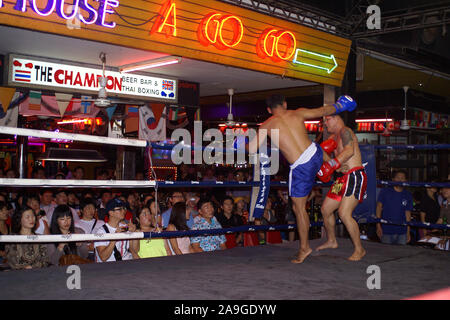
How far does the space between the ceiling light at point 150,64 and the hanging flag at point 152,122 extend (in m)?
1.53

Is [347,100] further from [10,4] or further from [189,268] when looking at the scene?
[10,4]

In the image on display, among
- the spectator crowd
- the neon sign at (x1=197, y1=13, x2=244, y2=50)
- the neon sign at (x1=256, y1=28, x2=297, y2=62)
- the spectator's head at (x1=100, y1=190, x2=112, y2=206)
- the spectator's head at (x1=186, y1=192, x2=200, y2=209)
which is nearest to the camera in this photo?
the spectator crowd

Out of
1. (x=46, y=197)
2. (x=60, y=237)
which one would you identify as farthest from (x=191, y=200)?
(x=60, y=237)

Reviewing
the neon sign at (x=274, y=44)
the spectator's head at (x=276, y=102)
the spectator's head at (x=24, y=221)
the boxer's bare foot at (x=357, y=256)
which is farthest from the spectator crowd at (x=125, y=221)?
the neon sign at (x=274, y=44)

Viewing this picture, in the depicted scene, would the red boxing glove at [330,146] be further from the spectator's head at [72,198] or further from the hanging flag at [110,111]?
the spectator's head at [72,198]

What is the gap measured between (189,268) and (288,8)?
4545 millimetres

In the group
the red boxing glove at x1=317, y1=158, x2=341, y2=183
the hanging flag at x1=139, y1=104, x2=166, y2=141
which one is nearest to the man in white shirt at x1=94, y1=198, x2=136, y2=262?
the red boxing glove at x1=317, y1=158, x2=341, y2=183

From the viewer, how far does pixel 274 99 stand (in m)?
4.40

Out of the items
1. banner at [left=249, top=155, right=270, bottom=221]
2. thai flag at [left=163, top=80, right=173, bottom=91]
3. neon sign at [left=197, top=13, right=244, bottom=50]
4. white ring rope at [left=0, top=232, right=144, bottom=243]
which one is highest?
neon sign at [left=197, top=13, right=244, bottom=50]

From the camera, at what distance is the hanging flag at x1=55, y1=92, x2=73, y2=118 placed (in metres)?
6.88

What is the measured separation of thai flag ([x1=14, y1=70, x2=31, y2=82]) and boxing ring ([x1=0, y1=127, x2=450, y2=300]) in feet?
10.2

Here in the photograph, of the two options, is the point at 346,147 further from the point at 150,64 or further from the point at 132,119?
the point at 132,119

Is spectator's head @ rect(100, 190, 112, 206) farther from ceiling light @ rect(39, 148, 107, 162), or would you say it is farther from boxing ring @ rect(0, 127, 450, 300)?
boxing ring @ rect(0, 127, 450, 300)
